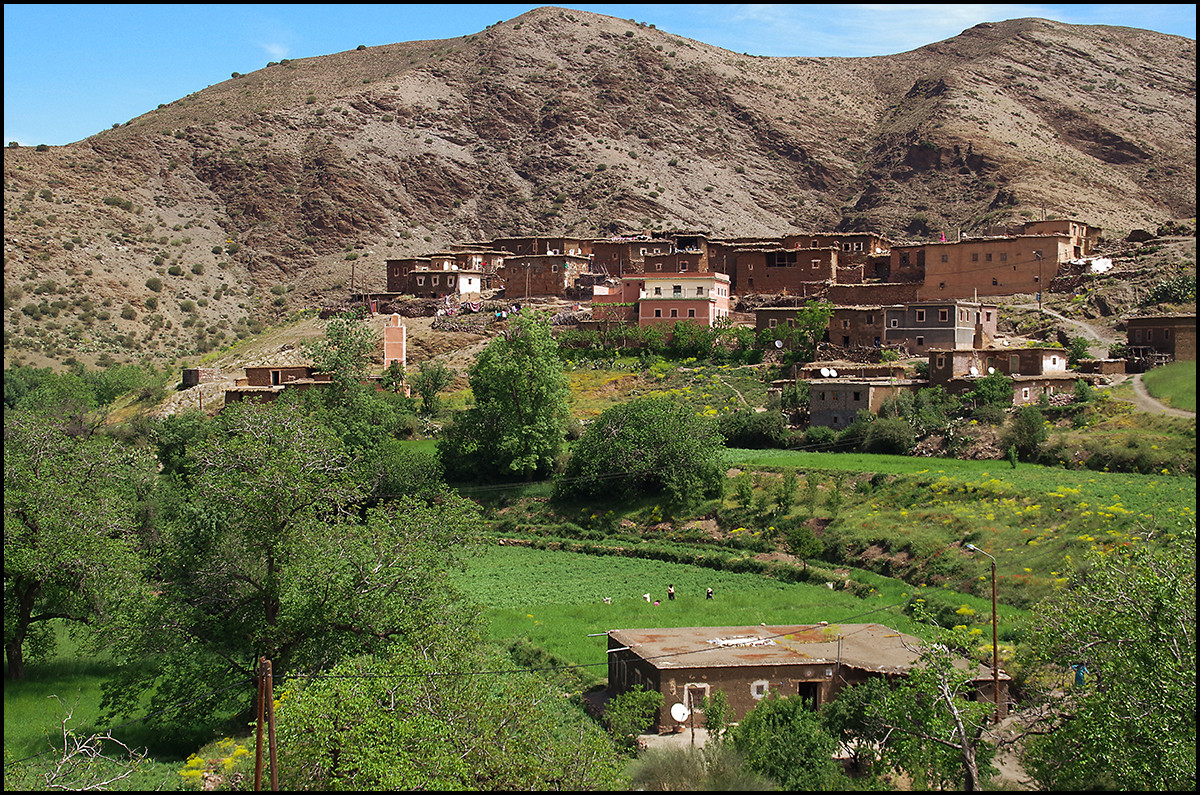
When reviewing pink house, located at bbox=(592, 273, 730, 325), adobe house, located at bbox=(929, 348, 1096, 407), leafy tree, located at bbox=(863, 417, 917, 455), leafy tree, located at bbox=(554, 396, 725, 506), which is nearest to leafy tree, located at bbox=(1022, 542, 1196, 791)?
leafy tree, located at bbox=(554, 396, 725, 506)

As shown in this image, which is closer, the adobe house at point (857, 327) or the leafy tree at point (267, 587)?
the leafy tree at point (267, 587)

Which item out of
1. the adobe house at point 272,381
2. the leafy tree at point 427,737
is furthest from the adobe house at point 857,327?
the leafy tree at point 427,737

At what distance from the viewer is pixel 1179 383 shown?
34.9 feet

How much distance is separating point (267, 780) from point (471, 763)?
11.2 feet

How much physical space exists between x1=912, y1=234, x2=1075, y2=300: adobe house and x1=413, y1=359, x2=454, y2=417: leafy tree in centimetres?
2361

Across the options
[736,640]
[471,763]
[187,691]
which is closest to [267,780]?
[471,763]

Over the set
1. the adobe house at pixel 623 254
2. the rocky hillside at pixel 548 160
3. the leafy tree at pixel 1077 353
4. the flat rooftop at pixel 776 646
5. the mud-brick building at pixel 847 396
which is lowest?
the flat rooftop at pixel 776 646

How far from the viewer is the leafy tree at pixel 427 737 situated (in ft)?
55.3

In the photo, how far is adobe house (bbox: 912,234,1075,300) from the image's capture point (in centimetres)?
5381

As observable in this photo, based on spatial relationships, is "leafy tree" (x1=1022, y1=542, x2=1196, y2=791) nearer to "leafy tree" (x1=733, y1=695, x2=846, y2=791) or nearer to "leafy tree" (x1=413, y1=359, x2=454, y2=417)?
"leafy tree" (x1=733, y1=695, x2=846, y2=791)

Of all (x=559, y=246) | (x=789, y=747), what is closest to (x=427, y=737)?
(x=789, y=747)

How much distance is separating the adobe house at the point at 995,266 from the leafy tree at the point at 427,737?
132ft

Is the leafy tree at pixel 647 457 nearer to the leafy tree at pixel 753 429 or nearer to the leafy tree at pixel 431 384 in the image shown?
the leafy tree at pixel 753 429

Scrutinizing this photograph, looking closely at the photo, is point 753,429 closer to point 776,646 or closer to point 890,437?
point 890,437
